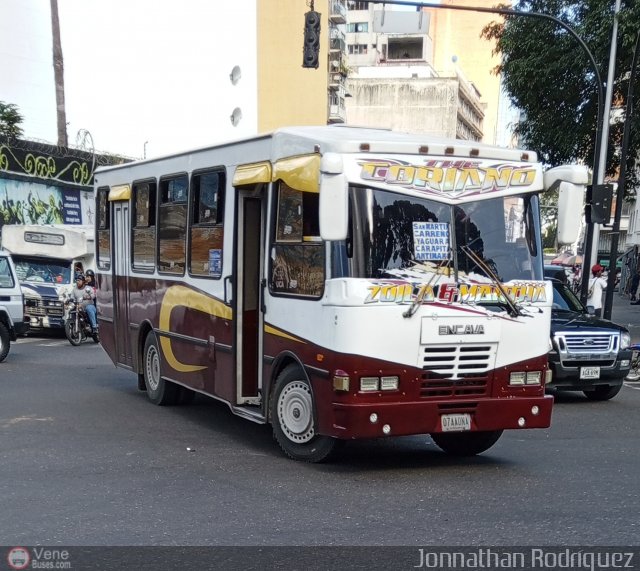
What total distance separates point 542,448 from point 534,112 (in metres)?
19.2

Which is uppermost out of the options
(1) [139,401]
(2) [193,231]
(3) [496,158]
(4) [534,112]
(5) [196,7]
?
(5) [196,7]

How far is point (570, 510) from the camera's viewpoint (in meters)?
6.90

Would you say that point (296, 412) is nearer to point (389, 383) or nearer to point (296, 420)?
point (296, 420)

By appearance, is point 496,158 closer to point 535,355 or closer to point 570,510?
point 535,355

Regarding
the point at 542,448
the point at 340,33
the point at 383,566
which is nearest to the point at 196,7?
the point at 340,33

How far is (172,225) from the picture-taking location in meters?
11.1

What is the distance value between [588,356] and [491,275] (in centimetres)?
565

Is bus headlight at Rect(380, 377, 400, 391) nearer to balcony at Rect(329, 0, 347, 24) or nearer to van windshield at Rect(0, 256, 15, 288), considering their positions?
van windshield at Rect(0, 256, 15, 288)

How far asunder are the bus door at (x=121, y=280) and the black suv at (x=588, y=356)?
572 cm

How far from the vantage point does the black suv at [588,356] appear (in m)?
→ 13.1

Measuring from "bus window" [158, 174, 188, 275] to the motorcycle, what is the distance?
11.0m

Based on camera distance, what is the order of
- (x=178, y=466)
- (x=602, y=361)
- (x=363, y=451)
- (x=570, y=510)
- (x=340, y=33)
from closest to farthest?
(x=570, y=510)
(x=178, y=466)
(x=363, y=451)
(x=602, y=361)
(x=340, y=33)

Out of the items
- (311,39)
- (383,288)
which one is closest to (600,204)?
(311,39)

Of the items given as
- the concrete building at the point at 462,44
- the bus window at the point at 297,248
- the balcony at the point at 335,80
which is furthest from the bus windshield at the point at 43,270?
the concrete building at the point at 462,44
